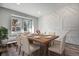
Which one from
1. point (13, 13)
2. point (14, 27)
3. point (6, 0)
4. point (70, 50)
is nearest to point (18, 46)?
point (14, 27)

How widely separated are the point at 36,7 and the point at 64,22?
2.19ft

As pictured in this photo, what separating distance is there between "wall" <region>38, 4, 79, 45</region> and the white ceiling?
0.22 ft

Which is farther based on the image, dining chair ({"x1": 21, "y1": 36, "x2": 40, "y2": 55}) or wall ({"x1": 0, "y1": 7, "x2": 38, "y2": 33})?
dining chair ({"x1": 21, "y1": 36, "x2": 40, "y2": 55})

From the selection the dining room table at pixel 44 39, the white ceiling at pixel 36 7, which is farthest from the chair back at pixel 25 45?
the white ceiling at pixel 36 7

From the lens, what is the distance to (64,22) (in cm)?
163

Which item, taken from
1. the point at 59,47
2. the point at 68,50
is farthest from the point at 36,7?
the point at 68,50

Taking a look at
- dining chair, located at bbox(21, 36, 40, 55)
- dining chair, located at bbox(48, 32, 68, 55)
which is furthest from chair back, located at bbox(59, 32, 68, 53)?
dining chair, located at bbox(21, 36, 40, 55)

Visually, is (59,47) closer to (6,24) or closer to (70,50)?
(70,50)

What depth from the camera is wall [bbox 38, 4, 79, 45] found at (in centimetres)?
157

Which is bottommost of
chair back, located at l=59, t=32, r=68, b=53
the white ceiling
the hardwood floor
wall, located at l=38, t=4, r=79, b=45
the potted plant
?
the hardwood floor

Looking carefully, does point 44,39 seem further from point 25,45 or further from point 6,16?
point 6,16

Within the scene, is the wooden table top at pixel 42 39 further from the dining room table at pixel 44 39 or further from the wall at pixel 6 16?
the wall at pixel 6 16

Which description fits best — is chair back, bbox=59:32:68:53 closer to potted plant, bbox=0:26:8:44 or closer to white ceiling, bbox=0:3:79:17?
white ceiling, bbox=0:3:79:17

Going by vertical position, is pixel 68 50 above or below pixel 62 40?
below
